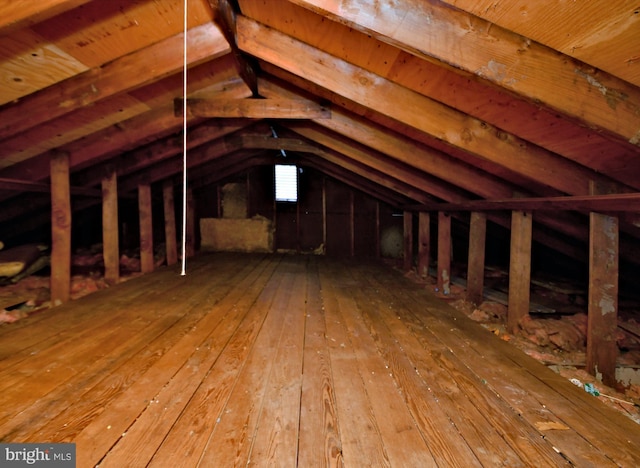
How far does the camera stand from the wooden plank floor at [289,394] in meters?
1.08

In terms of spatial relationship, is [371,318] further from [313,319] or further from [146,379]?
[146,379]

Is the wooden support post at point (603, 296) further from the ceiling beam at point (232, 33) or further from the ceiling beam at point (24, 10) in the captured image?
the ceiling beam at point (24, 10)

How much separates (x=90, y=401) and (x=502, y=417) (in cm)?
179

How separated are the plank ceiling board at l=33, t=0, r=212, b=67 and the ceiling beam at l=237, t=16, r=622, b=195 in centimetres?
44

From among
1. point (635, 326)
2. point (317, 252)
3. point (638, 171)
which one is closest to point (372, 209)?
point (317, 252)

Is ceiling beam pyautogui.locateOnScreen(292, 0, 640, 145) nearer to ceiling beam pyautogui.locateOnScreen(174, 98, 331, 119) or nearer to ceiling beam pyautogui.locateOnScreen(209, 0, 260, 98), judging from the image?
ceiling beam pyautogui.locateOnScreen(209, 0, 260, 98)

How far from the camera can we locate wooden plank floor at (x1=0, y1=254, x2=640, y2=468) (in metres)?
1.08

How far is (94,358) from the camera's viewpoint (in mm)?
1732

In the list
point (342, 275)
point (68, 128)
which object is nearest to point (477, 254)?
point (342, 275)

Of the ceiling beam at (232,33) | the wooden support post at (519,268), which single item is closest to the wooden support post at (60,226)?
the ceiling beam at (232,33)

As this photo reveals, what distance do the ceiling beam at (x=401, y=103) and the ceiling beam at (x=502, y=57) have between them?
77cm

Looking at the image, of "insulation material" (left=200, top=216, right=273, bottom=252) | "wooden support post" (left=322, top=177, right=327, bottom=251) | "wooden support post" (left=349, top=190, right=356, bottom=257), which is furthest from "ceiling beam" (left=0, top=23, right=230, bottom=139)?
"wooden support post" (left=349, top=190, right=356, bottom=257)

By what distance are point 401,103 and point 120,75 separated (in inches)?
81.8

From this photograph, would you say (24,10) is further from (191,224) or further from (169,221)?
(191,224)
